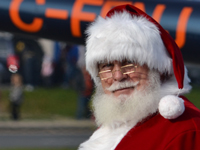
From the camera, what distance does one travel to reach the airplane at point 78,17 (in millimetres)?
3992

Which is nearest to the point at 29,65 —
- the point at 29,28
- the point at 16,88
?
the point at 16,88

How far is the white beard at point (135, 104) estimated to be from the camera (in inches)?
99.8

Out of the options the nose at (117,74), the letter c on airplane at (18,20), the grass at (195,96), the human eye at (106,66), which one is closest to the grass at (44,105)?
the grass at (195,96)

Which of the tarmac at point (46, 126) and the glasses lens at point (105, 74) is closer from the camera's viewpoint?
the glasses lens at point (105, 74)

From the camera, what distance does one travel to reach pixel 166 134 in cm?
238

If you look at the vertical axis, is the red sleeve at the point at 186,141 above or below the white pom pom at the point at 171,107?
below

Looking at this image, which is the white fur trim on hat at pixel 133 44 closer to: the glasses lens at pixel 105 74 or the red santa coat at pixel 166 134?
the glasses lens at pixel 105 74

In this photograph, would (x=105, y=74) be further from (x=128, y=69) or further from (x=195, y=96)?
(x=195, y=96)

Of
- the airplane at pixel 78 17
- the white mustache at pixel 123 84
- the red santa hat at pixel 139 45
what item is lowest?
the white mustache at pixel 123 84

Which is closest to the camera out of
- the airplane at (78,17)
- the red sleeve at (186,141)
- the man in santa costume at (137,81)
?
the red sleeve at (186,141)

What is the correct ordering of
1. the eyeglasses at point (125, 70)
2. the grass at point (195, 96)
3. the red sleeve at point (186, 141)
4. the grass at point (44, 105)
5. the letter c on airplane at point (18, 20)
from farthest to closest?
the grass at point (195, 96) → the grass at point (44, 105) → the letter c on airplane at point (18, 20) → the eyeglasses at point (125, 70) → the red sleeve at point (186, 141)

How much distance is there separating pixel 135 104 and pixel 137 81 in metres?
0.13

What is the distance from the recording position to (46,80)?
1527 centimetres

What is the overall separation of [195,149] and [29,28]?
2.64m
